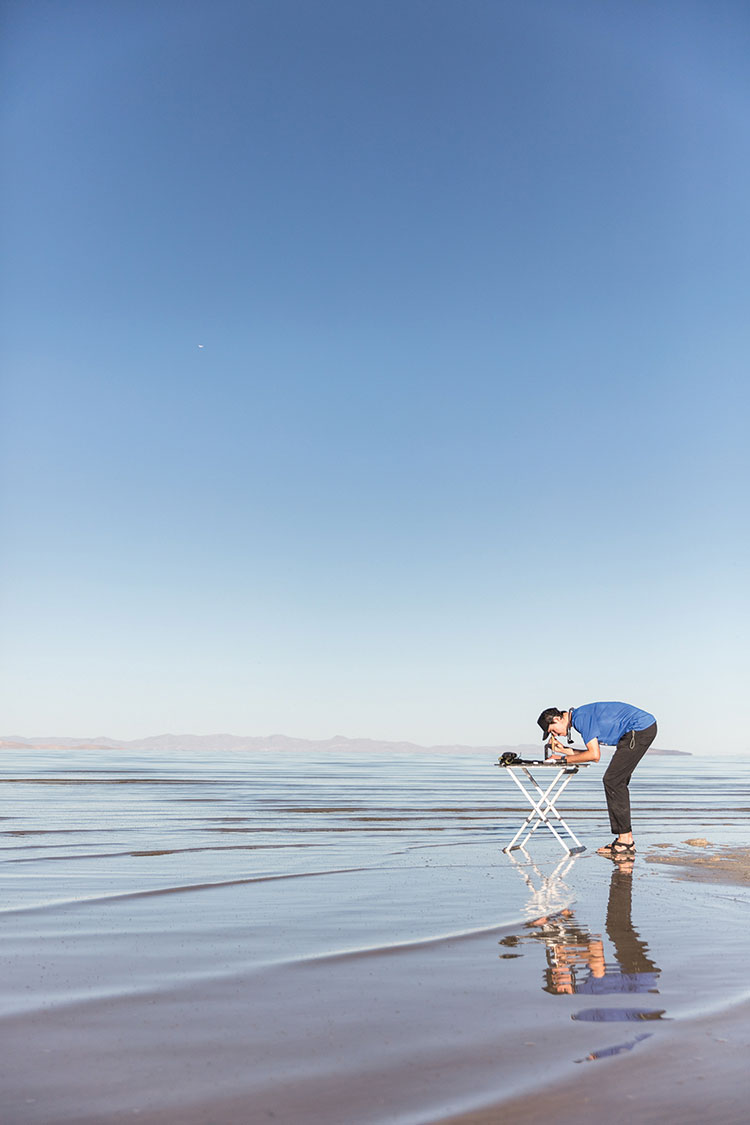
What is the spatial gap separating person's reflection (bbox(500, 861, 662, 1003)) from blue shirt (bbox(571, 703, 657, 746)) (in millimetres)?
3476


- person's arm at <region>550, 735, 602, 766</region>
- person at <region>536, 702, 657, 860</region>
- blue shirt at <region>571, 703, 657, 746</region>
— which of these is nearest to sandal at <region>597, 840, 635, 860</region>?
person at <region>536, 702, 657, 860</region>

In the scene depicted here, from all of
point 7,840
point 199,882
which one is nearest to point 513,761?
point 199,882

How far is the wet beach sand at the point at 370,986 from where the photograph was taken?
297 cm

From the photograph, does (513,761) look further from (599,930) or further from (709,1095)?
(709,1095)

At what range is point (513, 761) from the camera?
10.1 meters

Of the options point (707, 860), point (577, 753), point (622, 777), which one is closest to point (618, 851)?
point (622, 777)

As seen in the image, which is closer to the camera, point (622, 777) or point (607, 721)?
point (622, 777)

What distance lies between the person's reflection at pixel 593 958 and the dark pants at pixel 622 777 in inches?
133

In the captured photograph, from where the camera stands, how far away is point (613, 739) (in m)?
10.3

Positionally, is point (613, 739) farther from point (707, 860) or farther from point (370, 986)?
point (370, 986)

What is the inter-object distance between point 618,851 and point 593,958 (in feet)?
17.0

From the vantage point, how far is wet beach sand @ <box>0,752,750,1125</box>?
2.97 m

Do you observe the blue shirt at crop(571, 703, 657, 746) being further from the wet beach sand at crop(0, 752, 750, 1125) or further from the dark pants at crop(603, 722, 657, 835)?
the wet beach sand at crop(0, 752, 750, 1125)

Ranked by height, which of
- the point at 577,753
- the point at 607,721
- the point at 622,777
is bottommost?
the point at 622,777
